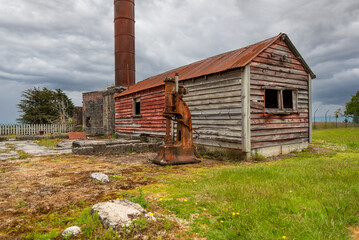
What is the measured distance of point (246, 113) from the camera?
7293mm

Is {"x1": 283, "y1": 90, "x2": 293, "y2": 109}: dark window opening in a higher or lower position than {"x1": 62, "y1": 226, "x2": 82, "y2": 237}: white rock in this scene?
higher

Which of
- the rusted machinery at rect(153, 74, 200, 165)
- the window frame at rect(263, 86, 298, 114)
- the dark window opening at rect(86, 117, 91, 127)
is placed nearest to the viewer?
the rusted machinery at rect(153, 74, 200, 165)

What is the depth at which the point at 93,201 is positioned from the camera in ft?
11.1

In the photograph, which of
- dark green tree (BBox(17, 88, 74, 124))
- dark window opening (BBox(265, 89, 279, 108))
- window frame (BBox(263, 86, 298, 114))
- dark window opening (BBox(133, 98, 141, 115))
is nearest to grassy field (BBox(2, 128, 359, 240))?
window frame (BBox(263, 86, 298, 114))

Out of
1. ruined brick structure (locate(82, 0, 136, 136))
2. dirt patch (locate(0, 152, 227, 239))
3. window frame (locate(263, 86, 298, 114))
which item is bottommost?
dirt patch (locate(0, 152, 227, 239))

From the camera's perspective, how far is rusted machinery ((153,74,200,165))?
6665mm

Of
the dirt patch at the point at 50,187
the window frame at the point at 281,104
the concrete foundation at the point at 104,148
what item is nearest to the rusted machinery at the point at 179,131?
the dirt patch at the point at 50,187

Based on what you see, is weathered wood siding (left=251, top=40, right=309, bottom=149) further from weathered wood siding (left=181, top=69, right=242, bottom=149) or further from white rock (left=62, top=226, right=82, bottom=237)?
white rock (left=62, top=226, right=82, bottom=237)

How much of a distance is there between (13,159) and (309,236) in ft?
27.8

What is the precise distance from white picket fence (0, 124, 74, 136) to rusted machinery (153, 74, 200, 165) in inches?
764

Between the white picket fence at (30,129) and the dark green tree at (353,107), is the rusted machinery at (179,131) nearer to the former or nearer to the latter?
the white picket fence at (30,129)

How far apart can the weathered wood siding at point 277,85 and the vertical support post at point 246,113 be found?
11.1 inches

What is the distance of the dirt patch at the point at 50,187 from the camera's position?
2.97 m

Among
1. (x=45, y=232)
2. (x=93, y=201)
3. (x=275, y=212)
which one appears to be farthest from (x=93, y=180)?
(x=275, y=212)
